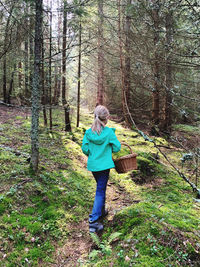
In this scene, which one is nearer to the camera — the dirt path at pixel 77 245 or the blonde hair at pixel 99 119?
the dirt path at pixel 77 245

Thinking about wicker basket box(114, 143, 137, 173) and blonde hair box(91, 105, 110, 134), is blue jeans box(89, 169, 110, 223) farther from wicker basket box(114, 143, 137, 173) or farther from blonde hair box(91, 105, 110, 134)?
blonde hair box(91, 105, 110, 134)

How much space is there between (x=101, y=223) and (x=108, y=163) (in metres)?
1.15

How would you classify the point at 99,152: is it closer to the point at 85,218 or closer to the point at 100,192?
the point at 100,192

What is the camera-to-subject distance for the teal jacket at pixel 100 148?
3785mm

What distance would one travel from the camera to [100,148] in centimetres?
385

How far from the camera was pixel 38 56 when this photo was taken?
185 inches

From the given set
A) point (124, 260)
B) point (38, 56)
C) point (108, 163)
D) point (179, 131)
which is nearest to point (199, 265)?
point (124, 260)

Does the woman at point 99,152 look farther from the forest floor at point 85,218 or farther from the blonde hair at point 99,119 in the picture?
the forest floor at point 85,218

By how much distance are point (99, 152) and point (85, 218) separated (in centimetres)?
147

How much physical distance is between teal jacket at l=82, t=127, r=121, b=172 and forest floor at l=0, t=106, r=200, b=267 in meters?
0.96

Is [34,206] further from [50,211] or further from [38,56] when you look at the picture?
[38,56]

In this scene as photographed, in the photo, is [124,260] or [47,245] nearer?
[124,260]

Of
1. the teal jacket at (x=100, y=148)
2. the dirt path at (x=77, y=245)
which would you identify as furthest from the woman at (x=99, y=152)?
the dirt path at (x=77, y=245)

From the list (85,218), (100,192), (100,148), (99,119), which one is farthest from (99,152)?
(85,218)
